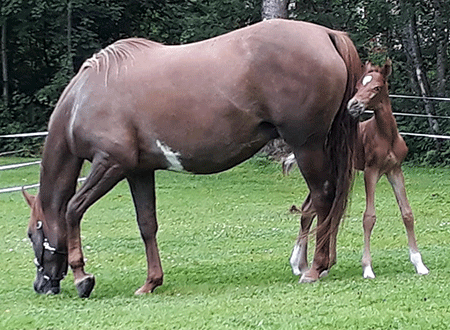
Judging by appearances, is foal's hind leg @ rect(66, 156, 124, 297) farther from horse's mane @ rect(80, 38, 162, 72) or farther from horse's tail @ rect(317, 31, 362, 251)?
horse's tail @ rect(317, 31, 362, 251)

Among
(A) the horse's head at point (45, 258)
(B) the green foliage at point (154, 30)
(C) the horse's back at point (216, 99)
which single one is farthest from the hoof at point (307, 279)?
(B) the green foliage at point (154, 30)

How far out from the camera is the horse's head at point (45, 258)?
20.4 ft

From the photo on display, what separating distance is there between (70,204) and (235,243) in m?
2.72

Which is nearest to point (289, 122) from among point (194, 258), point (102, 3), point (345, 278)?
point (345, 278)

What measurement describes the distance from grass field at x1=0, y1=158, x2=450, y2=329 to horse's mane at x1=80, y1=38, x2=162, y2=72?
1.76m

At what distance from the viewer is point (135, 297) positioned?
5.80 m

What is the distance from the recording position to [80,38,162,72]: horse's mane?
5965mm

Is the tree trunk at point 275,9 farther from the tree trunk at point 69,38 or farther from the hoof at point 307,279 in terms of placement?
the hoof at point 307,279

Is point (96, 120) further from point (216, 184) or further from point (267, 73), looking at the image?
point (216, 184)

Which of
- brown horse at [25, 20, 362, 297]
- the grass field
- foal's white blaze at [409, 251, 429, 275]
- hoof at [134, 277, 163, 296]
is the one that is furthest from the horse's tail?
hoof at [134, 277, 163, 296]

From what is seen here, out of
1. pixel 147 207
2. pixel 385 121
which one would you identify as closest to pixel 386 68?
pixel 385 121

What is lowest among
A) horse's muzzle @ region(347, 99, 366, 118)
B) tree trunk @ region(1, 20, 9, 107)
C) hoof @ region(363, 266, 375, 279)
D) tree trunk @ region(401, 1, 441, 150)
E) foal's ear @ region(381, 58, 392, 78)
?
tree trunk @ region(1, 20, 9, 107)

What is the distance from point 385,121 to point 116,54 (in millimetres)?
2115

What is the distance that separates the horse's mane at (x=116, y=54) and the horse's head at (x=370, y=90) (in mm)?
1619
